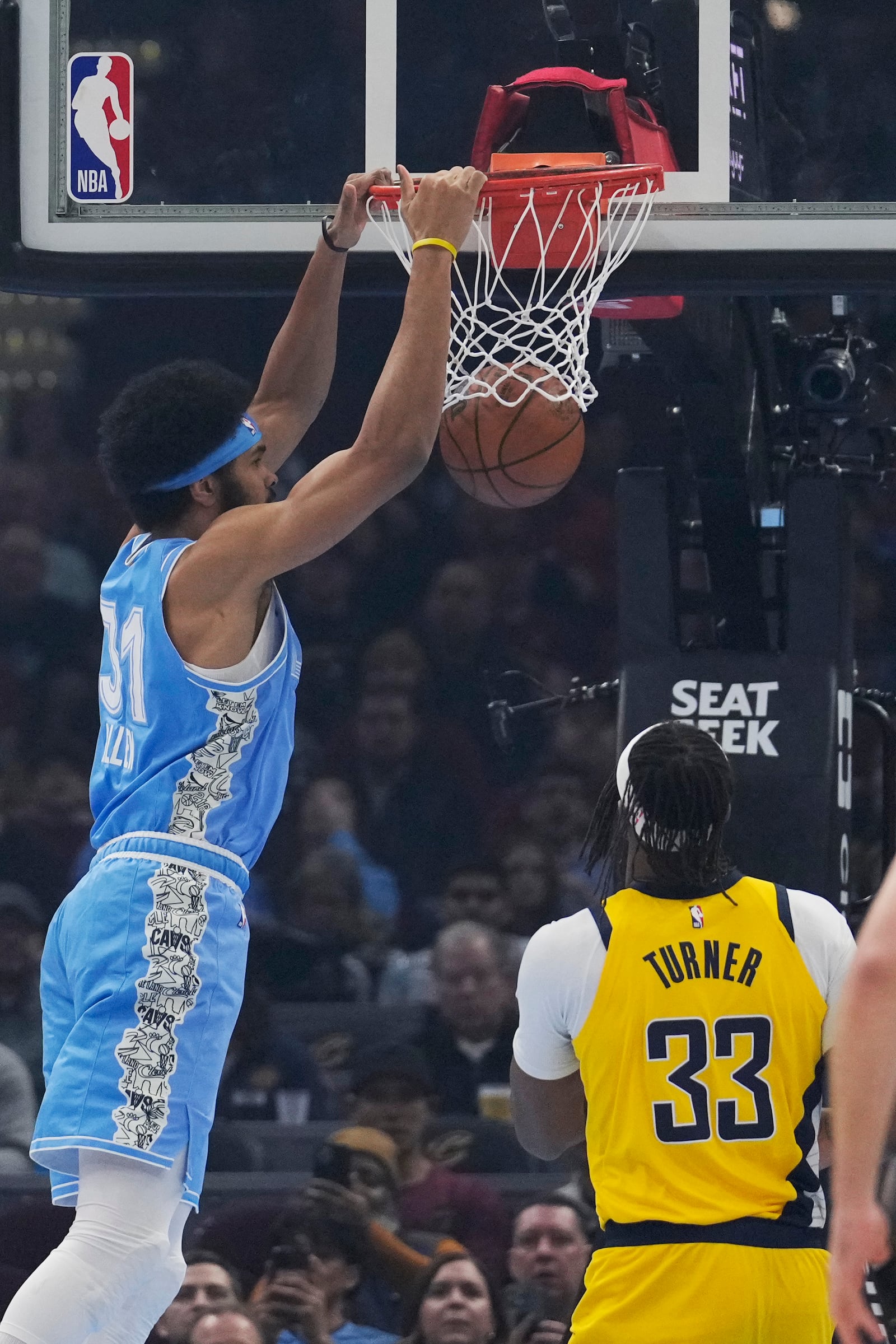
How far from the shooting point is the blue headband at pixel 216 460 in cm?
318

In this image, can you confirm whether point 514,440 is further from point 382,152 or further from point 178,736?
point 178,736

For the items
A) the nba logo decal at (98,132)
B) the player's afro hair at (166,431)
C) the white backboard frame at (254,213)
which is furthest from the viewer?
the nba logo decal at (98,132)

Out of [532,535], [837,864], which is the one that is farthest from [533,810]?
[837,864]

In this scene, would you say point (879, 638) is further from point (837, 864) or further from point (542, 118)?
point (542, 118)

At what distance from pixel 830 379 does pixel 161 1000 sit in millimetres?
Result: 3145

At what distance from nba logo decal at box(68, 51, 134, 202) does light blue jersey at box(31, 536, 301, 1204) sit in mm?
1228

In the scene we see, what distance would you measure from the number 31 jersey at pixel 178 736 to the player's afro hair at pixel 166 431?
8cm

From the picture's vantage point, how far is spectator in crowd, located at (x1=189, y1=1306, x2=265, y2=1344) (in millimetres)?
5121

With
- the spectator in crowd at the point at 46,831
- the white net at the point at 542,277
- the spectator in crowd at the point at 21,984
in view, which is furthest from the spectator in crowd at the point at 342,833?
the white net at the point at 542,277

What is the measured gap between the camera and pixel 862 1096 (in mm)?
1429

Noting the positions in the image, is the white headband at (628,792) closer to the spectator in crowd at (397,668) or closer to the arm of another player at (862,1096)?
the arm of another player at (862,1096)

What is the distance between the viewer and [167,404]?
317 cm

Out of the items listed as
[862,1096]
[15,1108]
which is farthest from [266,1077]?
[862,1096]

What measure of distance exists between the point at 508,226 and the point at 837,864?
2.28 metres
